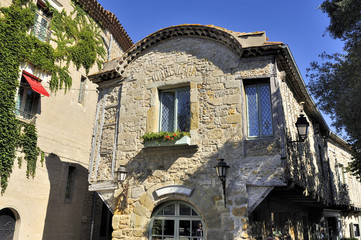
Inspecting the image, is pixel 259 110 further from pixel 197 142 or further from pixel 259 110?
pixel 197 142

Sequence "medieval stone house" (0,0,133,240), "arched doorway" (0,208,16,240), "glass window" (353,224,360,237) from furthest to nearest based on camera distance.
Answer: "glass window" (353,224,360,237), "medieval stone house" (0,0,133,240), "arched doorway" (0,208,16,240)

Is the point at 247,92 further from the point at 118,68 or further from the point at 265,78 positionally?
the point at 118,68

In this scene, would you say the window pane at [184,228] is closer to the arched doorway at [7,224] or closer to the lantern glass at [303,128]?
the lantern glass at [303,128]

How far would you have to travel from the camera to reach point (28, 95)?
10.9 meters


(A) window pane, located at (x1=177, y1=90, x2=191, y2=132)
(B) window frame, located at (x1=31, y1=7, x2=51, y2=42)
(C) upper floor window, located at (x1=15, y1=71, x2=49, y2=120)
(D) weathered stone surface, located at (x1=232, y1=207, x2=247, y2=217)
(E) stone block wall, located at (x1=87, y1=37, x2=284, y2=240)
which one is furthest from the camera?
(B) window frame, located at (x1=31, y1=7, x2=51, y2=42)

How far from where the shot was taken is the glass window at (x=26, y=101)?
34.4 feet

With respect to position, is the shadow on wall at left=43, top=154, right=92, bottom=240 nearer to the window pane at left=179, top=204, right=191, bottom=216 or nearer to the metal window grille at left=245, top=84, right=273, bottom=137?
the window pane at left=179, top=204, right=191, bottom=216

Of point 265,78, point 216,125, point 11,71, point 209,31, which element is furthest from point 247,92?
point 11,71

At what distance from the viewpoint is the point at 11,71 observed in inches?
391

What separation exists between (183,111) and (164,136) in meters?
0.94

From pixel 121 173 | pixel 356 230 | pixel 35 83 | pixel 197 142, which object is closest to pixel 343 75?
pixel 197 142

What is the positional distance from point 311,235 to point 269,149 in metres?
7.33

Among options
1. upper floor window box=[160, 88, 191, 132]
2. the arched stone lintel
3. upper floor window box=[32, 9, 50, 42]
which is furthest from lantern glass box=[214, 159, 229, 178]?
upper floor window box=[32, 9, 50, 42]

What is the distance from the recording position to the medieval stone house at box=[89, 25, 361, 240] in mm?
6949
